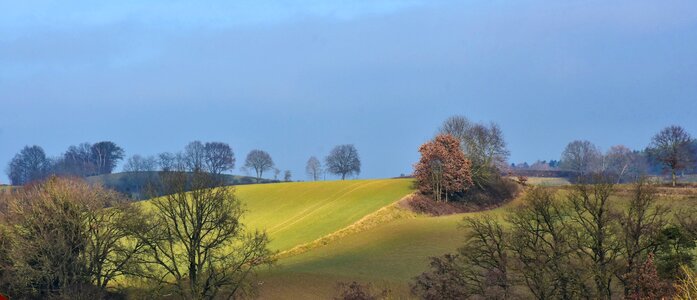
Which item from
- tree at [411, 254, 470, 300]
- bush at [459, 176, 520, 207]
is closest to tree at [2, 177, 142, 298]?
tree at [411, 254, 470, 300]

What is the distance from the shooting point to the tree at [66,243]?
36.1 meters

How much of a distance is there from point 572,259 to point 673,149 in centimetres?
6008

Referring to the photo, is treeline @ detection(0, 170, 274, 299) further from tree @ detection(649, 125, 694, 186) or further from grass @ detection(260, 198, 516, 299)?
tree @ detection(649, 125, 694, 186)

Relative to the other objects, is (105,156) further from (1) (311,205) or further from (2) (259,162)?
(1) (311,205)

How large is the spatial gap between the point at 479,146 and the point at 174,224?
5559cm

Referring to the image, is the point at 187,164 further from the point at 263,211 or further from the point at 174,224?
the point at 263,211

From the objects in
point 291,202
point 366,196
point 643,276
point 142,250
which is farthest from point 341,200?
point 643,276

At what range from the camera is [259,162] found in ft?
529

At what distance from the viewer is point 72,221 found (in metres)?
37.7

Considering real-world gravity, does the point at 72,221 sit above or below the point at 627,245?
above

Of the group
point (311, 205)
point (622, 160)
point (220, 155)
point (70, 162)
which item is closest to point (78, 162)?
point (70, 162)

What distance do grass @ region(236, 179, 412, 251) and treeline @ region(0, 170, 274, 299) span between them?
69.0ft

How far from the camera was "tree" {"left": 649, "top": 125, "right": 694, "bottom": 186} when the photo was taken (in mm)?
81375

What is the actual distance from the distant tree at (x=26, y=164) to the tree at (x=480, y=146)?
418ft
